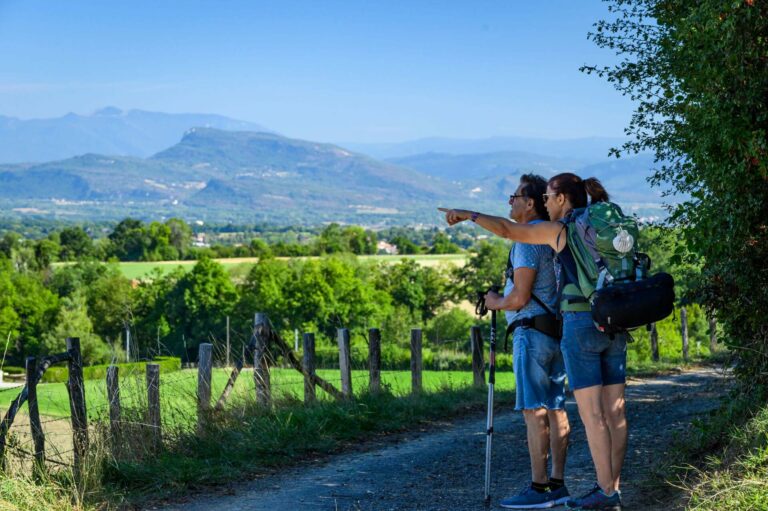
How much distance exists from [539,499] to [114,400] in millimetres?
4281

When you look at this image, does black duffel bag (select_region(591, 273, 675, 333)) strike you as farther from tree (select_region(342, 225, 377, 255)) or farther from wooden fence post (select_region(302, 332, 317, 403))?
tree (select_region(342, 225, 377, 255))

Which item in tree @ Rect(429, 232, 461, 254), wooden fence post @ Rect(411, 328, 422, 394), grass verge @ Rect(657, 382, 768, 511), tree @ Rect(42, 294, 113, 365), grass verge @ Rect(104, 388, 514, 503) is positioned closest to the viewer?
grass verge @ Rect(657, 382, 768, 511)

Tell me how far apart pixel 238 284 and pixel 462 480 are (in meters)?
96.0

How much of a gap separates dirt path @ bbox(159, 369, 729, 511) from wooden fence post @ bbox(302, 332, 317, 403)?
1284mm

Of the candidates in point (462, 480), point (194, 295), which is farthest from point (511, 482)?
point (194, 295)

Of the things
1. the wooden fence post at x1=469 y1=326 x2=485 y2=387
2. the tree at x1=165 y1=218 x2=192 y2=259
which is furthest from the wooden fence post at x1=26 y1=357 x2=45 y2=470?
the tree at x1=165 y1=218 x2=192 y2=259

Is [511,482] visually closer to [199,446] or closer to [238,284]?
[199,446]

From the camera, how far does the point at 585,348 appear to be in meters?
5.97

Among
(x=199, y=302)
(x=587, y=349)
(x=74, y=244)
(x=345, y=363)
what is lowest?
(x=199, y=302)

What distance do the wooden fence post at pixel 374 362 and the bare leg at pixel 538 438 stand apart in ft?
17.2

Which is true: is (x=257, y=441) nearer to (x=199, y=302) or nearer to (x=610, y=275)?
(x=610, y=275)

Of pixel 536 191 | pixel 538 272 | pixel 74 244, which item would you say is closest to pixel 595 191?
pixel 536 191

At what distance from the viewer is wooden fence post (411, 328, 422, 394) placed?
44.8ft

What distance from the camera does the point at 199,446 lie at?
8.85m
